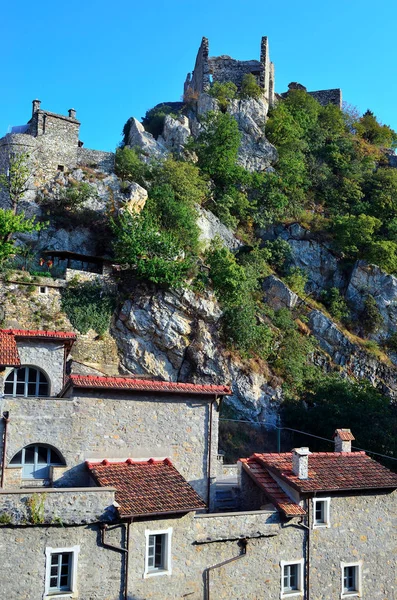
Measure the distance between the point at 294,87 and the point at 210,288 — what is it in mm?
33977

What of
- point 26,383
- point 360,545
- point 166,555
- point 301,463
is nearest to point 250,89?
point 26,383

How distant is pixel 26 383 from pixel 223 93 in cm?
3708

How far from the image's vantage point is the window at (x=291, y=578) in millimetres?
20234

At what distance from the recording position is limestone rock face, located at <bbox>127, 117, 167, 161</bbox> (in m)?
46.5

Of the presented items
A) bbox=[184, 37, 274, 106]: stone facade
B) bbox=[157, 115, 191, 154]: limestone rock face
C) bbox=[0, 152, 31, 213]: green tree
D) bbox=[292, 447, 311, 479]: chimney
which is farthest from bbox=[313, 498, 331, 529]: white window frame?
bbox=[184, 37, 274, 106]: stone facade

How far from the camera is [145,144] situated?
156 feet

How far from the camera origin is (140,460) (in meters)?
21.3

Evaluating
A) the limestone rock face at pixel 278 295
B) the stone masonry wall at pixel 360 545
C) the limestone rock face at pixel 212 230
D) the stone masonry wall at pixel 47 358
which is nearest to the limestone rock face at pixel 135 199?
the limestone rock face at pixel 212 230

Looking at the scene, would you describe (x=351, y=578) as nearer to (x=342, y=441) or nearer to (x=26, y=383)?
(x=342, y=441)

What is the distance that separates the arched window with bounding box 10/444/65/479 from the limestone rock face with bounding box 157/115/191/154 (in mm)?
32114

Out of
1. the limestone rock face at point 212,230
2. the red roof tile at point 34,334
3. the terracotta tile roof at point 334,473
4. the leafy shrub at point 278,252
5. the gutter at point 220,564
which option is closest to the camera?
the gutter at point 220,564

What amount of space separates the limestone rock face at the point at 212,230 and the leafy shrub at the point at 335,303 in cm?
688

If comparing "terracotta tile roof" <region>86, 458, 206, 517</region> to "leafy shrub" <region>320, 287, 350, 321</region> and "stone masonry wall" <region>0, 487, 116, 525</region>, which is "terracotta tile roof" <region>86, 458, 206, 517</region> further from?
"leafy shrub" <region>320, 287, 350, 321</region>

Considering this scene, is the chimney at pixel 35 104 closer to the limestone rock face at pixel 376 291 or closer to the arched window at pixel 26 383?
the limestone rock face at pixel 376 291
